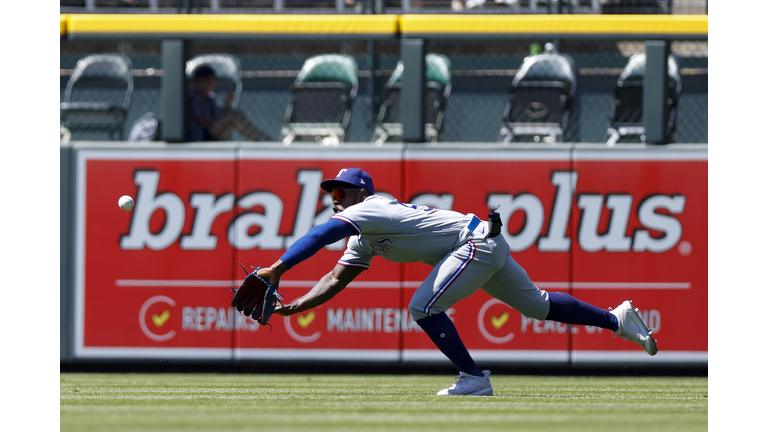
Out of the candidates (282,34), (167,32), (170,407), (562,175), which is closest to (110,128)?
(167,32)

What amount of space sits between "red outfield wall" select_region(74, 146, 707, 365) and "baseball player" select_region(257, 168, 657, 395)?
2100mm

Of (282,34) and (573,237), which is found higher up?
(282,34)

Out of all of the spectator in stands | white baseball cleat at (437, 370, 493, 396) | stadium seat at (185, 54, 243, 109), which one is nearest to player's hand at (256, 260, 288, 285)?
white baseball cleat at (437, 370, 493, 396)

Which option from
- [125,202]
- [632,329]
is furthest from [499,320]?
[125,202]

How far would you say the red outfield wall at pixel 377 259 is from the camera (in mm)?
7746

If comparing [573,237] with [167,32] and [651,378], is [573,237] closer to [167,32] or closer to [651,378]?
[651,378]

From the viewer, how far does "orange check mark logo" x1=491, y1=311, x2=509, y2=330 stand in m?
7.83

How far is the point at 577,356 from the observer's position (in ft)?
25.6

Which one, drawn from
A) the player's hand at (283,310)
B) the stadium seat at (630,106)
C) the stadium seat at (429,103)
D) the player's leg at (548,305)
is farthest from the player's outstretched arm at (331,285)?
the stadium seat at (630,106)

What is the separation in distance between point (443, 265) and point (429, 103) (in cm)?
404

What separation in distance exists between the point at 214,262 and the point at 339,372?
146 cm

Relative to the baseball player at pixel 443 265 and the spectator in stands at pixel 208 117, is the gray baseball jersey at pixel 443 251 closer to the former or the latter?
the baseball player at pixel 443 265

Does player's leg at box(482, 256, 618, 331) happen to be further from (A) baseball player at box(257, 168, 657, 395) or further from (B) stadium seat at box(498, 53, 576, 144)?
(B) stadium seat at box(498, 53, 576, 144)

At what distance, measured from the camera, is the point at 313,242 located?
488 cm
